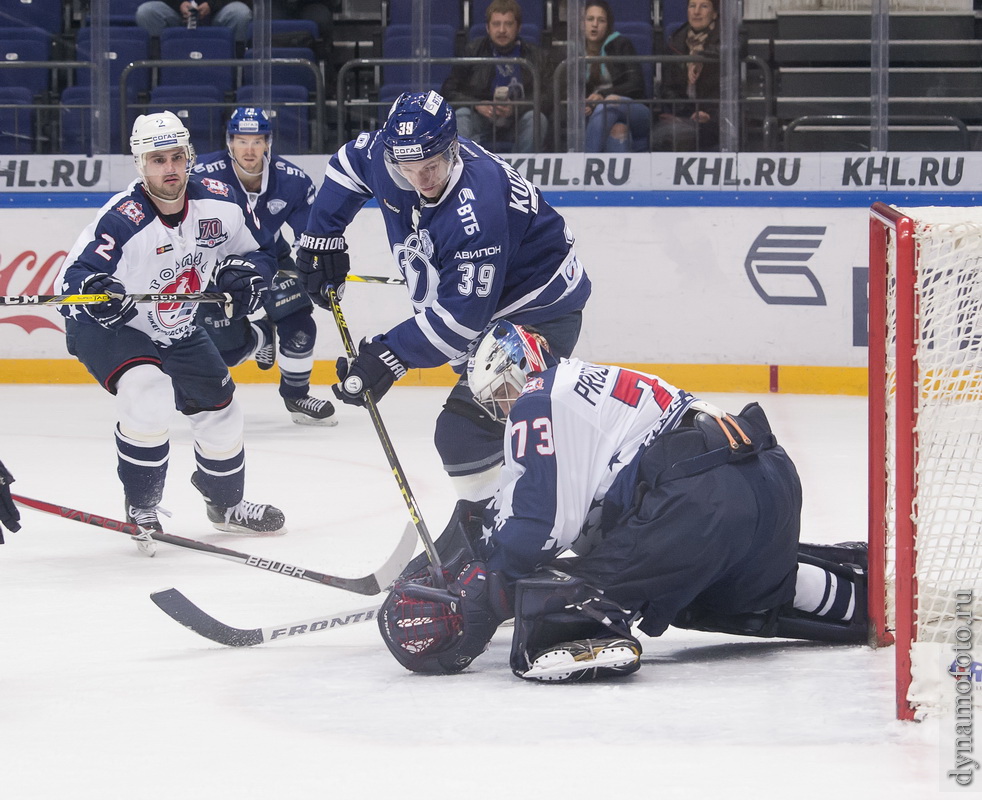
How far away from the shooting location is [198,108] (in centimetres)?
714

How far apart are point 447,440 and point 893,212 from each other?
3.71 feet

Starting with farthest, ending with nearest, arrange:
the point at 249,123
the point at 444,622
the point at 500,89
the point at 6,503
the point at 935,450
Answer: the point at 500,89 → the point at 249,123 → the point at 6,503 → the point at 444,622 → the point at 935,450

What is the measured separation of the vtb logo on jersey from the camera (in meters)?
3.95

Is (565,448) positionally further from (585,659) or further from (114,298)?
(114,298)

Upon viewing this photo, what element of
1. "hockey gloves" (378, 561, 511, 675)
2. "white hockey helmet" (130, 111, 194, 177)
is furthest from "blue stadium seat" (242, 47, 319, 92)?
"hockey gloves" (378, 561, 511, 675)

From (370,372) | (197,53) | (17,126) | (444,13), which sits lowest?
(370,372)

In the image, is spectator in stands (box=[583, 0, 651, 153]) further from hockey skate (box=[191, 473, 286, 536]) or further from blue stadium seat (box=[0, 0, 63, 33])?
hockey skate (box=[191, 473, 286, 536])

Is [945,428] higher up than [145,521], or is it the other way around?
[945,428]

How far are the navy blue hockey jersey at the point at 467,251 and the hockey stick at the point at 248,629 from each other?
1.77 ft

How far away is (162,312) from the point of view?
12.7 feet

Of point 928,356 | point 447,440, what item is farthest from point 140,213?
point 928,356

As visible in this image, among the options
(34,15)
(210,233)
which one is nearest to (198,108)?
(34,15)

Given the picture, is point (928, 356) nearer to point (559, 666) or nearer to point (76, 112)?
point (559, 666)

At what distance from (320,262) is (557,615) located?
1.39 meters
